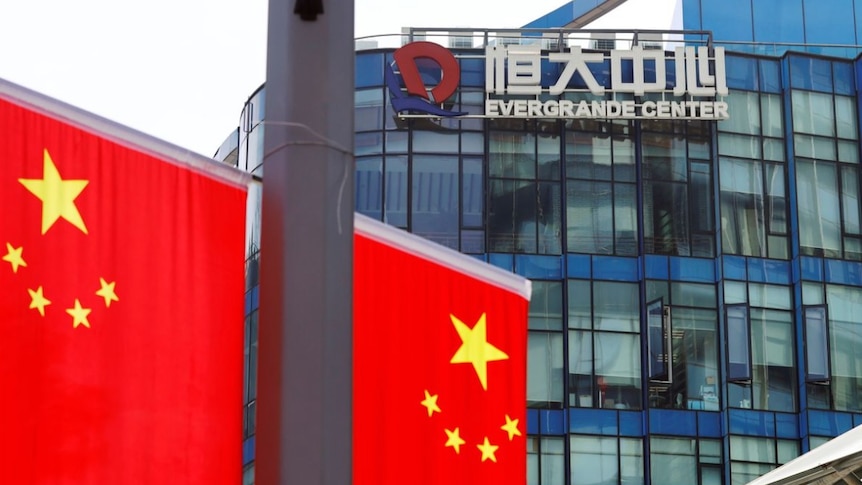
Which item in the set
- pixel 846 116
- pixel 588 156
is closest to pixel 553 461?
pixel 588 156

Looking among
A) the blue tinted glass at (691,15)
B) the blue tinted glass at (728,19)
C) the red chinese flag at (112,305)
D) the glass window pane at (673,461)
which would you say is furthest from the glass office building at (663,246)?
the red chinese flag at (112,305)

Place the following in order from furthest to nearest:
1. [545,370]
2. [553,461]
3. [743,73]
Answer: [743,73], [545,370], [553,461]

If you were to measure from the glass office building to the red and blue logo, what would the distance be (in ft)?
1.23

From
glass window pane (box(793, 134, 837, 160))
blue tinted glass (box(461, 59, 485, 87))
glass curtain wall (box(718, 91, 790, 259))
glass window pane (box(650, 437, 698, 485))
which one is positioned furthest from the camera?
blue tinted glass (box(461, 59, 485, 87))

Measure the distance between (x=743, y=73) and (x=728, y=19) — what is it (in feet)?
38.6

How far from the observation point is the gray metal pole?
371 cm

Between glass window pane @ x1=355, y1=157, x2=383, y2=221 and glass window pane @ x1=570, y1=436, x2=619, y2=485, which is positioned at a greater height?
glass window pane @ x1=355, y1=157, x2=383, y2=221

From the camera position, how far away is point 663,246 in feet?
151

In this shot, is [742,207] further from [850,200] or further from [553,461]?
[553,461]

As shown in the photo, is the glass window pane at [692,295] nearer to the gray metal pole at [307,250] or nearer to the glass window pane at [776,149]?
the glass window pane at [776,149]

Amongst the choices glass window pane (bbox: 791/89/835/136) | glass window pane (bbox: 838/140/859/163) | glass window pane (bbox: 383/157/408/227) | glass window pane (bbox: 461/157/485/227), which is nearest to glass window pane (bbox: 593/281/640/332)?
glass window pane (bbox: 461/157/485/227)

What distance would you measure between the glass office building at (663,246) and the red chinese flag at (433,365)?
1475 inches

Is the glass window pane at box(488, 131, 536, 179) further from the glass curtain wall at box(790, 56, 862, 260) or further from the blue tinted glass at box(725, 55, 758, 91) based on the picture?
the glass curtain wall at box(790, 56, 862, 260)

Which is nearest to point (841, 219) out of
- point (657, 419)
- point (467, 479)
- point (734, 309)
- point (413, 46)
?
point (734, 309)
